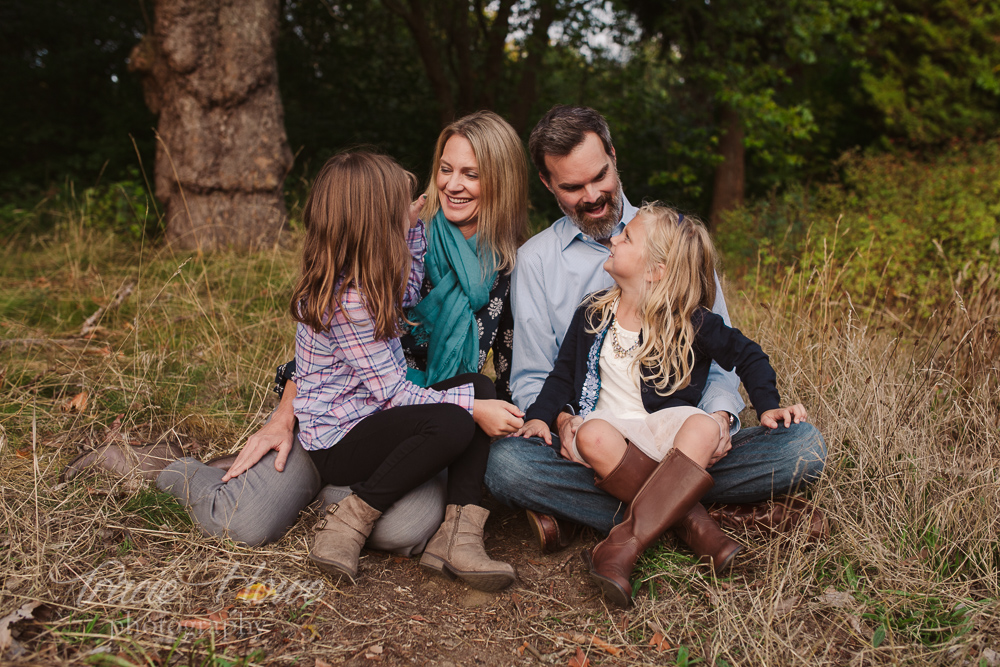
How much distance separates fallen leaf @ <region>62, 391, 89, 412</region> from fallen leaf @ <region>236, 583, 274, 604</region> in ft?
4.55

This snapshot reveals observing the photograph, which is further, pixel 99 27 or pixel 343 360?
pixel 99 27

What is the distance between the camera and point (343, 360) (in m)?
2.39

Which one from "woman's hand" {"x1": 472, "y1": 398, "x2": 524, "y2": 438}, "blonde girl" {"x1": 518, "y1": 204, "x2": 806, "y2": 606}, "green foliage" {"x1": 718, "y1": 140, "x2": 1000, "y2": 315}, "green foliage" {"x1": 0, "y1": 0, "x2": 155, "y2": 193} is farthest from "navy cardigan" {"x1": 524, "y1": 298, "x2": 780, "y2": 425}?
"green foliage" {"x1": 0, "y1": 0, "x2": 155, "y2": 193}

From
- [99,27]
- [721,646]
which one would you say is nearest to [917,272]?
[721,646]

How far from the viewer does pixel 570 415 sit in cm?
258

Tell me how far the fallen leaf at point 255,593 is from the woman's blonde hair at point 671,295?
1.44 metres

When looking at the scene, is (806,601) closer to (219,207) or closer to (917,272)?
(917,272)

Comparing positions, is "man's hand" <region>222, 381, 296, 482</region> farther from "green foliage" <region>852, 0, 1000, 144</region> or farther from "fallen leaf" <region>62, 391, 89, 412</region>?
"green foliage" <region>852, 0, 1000, 144</region>

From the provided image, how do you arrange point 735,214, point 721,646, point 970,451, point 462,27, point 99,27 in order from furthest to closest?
point 99,27, point 462,27, point 735,214, point 970,451, point 721,646

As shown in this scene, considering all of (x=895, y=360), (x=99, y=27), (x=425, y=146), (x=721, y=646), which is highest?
(x=99, y=27)

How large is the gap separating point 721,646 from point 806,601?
0.37 meters

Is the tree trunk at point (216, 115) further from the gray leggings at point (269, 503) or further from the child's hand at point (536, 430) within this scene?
the child's hand at point (536, 430)

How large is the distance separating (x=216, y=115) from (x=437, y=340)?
3.83 metres

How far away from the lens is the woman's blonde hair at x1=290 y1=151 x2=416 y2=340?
7.36ft
